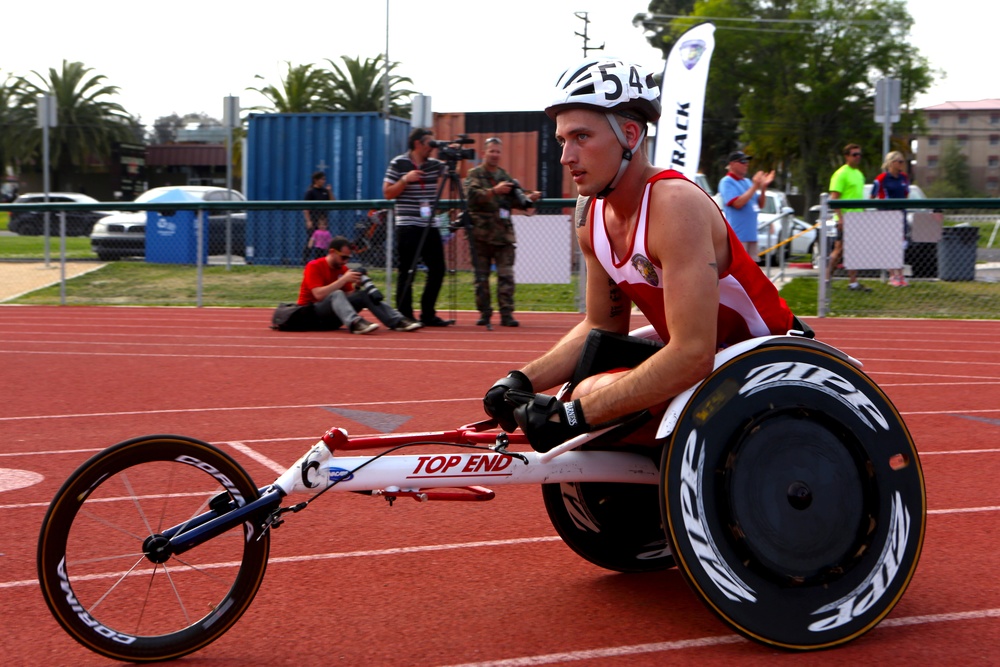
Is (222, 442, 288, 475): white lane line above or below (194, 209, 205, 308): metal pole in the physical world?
below

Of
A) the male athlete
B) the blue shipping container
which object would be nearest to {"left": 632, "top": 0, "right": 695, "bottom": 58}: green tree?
the blue shipping container

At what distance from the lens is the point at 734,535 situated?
3.29m

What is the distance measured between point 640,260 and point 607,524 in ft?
Result: 3.42

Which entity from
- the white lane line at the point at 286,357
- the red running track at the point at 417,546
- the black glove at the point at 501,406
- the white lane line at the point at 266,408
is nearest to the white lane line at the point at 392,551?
the red running track at the point at 417,546

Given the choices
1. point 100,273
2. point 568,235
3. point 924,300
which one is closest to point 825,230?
point 924,300

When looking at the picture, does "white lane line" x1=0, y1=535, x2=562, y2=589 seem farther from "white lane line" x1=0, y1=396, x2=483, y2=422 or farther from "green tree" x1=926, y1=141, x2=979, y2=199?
"green tree" x1=926, y1=141, x2=979, y2=199

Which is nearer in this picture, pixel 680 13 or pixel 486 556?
pixel 486 556

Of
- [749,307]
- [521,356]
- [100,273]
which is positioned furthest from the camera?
[100,273]

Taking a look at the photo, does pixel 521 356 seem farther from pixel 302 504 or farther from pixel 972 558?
pixel 302 504

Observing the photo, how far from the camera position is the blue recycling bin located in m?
16.3

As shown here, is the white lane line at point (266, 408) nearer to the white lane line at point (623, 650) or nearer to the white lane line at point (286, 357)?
the white lane line at point (286, 357)

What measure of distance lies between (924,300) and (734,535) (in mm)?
12600

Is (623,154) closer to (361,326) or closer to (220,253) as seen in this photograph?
(361,326)

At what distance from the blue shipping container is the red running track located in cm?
1475
